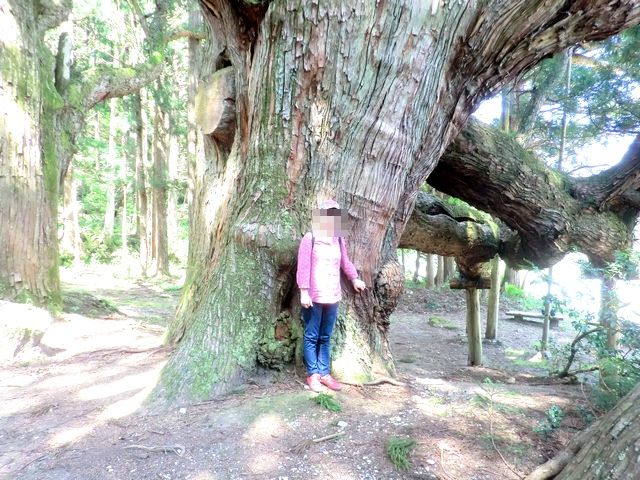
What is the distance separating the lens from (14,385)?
12.3 feet

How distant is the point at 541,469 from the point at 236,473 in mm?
1555

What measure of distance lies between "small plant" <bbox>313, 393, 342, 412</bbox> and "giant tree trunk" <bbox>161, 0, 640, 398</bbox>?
17.3 inches

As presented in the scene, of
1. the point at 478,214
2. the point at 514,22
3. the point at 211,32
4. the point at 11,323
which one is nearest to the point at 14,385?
the point at 11,323

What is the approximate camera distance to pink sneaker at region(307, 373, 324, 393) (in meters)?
3.20

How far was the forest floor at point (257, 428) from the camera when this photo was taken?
7.70 feet

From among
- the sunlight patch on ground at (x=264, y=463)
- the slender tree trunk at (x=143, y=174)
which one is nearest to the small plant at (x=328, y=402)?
the sunlight patch on ground at (x=264, y=463)

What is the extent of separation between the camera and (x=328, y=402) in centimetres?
297

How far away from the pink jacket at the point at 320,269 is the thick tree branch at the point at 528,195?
281 cm

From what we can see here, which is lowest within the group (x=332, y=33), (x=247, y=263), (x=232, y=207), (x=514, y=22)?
(x=247, y=263)

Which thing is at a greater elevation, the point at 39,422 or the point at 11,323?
the point at 11,323

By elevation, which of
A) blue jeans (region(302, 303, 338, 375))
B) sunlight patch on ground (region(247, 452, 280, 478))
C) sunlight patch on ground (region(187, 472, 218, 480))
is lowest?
sunlight patch on ground (region(187, 472, 218, 480))

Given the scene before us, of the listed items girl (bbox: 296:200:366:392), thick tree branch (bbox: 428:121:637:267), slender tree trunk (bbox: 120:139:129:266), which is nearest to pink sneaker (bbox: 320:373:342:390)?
girl (bbox: 296:200:366:392)

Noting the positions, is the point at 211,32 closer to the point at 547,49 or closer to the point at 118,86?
the point at 547,49

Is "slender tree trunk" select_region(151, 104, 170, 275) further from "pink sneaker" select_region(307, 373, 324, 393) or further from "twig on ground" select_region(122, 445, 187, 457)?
"twig on ground" select_region(122, 445, 187, 457)
